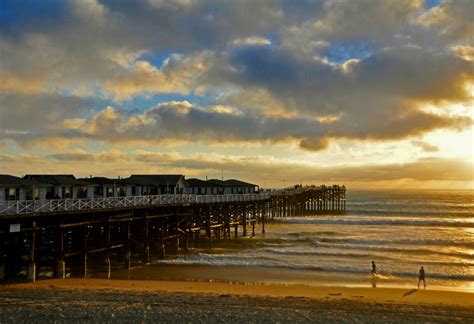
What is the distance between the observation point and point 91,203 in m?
27.0

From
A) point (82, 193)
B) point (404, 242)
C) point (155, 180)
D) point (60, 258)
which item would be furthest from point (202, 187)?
point (60, 258)

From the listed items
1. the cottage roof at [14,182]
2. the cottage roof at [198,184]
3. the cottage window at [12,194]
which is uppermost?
the cottage roof at [198,184]

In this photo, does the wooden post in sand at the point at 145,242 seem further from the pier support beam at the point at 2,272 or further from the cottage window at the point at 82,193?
the pier support beam at the point at 2,272

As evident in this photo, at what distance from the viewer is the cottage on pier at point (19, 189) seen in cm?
2548

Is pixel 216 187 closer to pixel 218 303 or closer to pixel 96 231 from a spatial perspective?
pixel 96 231

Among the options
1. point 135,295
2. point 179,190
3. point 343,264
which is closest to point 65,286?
point 135,295

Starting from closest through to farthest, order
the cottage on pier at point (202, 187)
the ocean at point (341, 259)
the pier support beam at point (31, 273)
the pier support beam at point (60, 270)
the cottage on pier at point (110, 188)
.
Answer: the pier support beam at point (31, 273) < the pier support beam at point (60, 270) < the ocean at point (341, 259) < the cottage on pier at point (110, 188) < the cottage on pier at point (202, 187)

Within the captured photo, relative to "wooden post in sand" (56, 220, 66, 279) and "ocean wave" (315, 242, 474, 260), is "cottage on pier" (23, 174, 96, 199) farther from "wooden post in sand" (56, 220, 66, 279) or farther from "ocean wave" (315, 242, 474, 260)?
"ocean wave" (315, 242, 474, 260)

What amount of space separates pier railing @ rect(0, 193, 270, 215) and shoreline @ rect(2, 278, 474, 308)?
11.4 ft

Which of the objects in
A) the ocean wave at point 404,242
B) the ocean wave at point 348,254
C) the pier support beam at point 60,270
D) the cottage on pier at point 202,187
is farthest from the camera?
the cottage on pier at point 202,187

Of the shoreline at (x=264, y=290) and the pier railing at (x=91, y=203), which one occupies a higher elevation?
the pier railing at (x=91, y=203)

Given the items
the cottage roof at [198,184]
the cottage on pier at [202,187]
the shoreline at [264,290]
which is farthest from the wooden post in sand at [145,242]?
the cottage roof at [198,184]

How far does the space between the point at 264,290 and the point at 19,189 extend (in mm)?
14411

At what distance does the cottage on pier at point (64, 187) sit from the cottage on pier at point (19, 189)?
944mm
